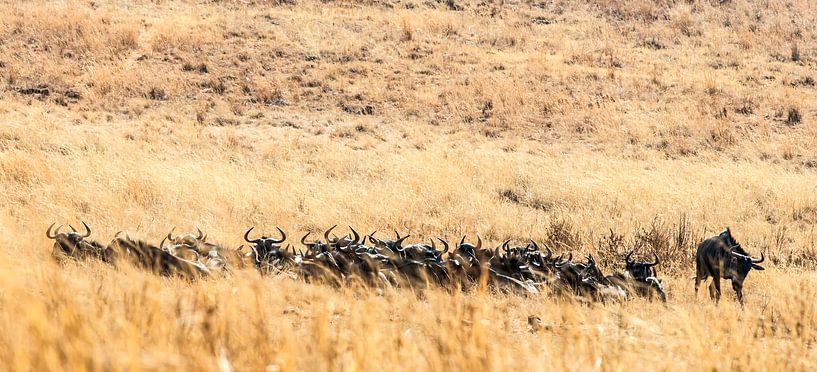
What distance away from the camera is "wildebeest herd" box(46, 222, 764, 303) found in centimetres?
663

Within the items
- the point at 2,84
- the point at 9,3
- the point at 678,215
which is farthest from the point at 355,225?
the point at 9,3

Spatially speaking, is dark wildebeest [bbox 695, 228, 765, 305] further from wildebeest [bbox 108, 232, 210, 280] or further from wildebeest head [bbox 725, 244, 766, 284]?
wildebeest [bbox 108, 232, 210, 280]

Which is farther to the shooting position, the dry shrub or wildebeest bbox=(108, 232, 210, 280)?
the dry shrub

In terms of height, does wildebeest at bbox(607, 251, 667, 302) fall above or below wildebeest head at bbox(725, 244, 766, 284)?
below

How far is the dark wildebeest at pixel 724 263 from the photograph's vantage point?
7.21 m

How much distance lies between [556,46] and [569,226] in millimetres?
17222

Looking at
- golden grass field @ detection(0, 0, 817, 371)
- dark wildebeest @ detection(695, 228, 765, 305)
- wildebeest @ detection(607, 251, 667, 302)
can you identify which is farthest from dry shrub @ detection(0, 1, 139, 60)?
dark wildebeest @ detection(695, 228, 765, 305)

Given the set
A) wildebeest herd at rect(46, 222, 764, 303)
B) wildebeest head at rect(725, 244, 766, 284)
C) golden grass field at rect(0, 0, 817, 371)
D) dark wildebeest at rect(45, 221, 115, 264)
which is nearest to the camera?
golden grass field at rect(0, 0, 817, 371)

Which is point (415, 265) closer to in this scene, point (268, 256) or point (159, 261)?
point (268, 256)

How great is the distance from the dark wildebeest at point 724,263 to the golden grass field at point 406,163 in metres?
0.19

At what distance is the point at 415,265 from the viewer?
22.7ft

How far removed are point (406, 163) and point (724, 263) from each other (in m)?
8.57

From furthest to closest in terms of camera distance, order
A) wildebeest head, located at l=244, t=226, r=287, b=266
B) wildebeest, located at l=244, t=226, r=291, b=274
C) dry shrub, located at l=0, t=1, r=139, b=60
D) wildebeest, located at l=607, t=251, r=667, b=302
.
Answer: dry shrub, located at l=0, t=1, r=139, b=60, wildebeest head, located at l=244, t=226, r=287, b=266, wildebeest, located at l=607, t=251, r=667, b=302, wildebeest, located at l=244, t=226, r=291, b=274

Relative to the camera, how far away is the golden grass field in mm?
3551
